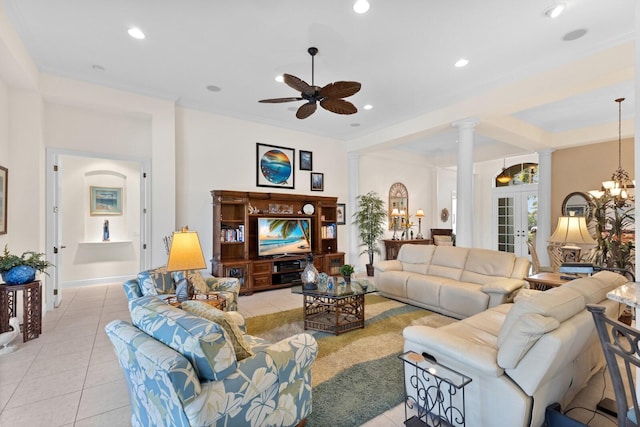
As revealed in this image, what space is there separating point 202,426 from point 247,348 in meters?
0.43

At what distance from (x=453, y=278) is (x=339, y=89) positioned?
3075mm

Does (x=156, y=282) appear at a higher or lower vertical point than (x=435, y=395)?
higher

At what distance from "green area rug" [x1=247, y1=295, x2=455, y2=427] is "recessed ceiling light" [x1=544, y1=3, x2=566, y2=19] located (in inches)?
135

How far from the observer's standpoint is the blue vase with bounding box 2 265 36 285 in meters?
3.12

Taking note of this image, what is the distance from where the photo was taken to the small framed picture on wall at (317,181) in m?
6.61

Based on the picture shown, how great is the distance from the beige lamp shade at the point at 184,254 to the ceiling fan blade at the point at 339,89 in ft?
6.80

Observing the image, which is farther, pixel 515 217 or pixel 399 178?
pixel 515 217

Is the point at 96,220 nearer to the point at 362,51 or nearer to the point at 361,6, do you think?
the point at 362,51

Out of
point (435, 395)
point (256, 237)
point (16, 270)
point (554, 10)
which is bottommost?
point (435, 395)

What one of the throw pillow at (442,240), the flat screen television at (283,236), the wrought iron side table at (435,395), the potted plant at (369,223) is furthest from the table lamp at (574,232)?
the throw pillow at (442,240)

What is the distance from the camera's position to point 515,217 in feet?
27.8

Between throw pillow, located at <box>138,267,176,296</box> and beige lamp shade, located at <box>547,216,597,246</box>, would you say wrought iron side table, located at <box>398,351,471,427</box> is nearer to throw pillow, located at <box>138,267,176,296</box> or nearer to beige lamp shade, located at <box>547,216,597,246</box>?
beige lamp shade, located at <box>547,216,597,246</box>

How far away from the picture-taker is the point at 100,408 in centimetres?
210

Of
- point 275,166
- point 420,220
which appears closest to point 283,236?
point 275,166
